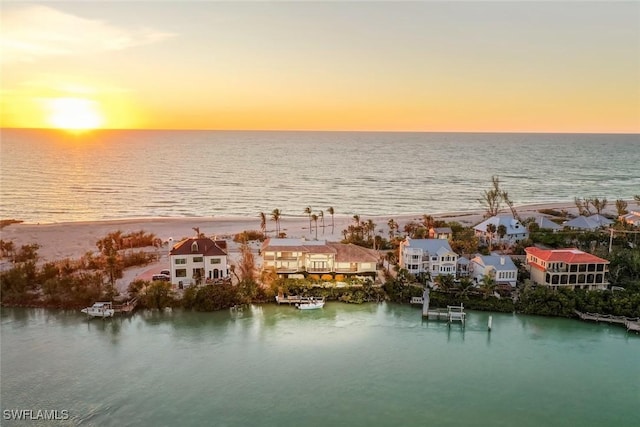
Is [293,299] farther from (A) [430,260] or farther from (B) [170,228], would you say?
(B) [170,228]

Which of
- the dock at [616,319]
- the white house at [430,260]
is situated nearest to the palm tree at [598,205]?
the white house at [430,260]

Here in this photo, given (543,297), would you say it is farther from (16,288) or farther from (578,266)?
(16,288)

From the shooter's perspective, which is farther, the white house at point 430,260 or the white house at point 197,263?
the white house at point 430,260

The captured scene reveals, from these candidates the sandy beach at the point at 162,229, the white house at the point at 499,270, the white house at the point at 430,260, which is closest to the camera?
the white house at the point at 499,270

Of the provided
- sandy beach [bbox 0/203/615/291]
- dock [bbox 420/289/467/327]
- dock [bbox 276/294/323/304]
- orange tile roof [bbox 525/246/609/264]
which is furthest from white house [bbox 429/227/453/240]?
dock [bbox 276/294/323/304]

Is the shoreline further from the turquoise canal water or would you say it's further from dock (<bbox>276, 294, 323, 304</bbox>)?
the turquoise canal water

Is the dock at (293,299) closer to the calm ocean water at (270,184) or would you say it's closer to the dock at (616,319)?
the dock at (616,319)
